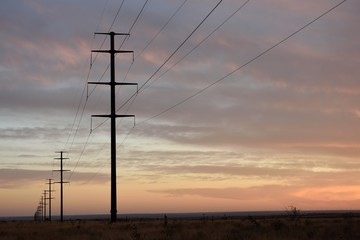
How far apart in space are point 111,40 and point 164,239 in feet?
68.1

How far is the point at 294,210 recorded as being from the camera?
49625mm

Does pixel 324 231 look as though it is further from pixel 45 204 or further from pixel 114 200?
pixel 45 204

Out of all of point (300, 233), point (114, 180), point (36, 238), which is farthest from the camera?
point (114, 180)

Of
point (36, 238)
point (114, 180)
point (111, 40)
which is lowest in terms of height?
point (36, 238)

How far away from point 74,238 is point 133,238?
4465mm

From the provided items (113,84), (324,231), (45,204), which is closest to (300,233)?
(324,231)

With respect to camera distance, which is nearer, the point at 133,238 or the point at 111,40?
the point at 133,238

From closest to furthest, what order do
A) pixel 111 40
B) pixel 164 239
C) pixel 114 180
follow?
pixel 164 239, pixel 114 180, pixel 111 40

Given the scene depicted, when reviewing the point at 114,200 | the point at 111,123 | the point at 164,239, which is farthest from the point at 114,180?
the point at 164,239

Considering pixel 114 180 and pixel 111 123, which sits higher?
pixel 111 123

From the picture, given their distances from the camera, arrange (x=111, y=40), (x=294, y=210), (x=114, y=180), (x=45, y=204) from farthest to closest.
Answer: (x=45, y=204) → (x=294, y=210) → (x=111, y=40) → (x=114, y=180)

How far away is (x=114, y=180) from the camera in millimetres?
42688

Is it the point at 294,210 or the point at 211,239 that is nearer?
the point at 211,239

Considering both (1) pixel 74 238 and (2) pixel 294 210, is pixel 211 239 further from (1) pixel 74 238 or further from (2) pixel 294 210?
(2) pixel 294 210
